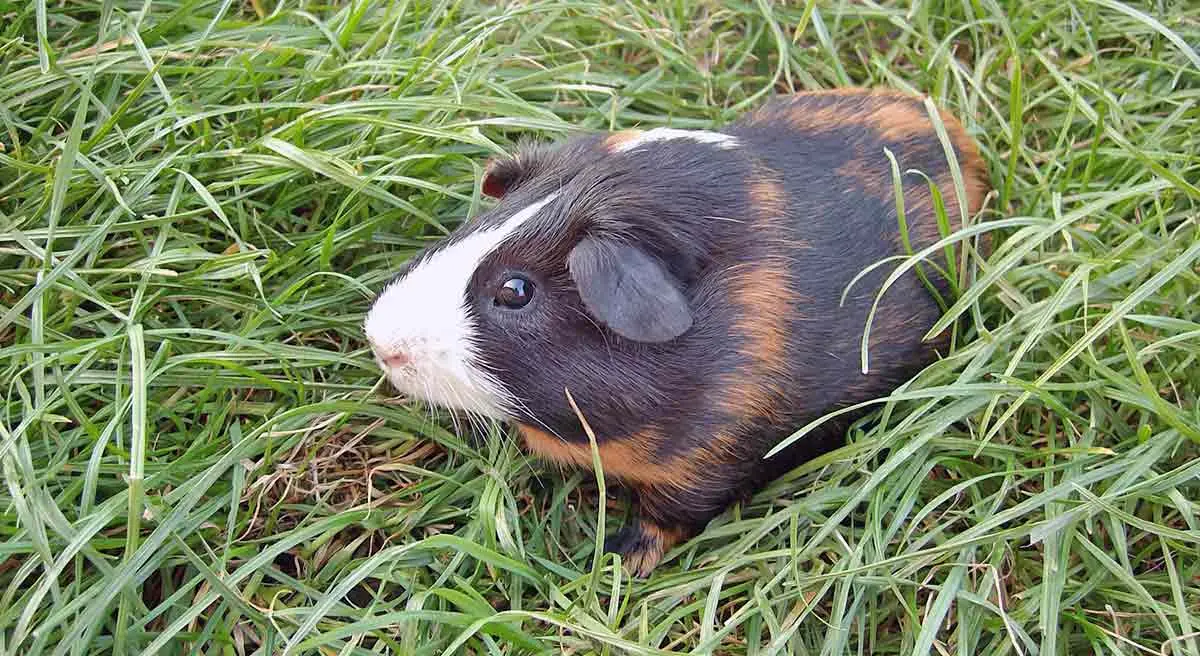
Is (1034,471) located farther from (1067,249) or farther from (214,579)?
(214,579)

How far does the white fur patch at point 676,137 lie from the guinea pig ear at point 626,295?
19.9 inches

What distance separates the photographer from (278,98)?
12.0 ft

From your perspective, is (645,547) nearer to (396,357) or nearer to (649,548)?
(649,548)

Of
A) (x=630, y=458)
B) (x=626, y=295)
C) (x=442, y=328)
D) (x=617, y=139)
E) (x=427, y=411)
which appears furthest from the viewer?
(x=427, y=411)

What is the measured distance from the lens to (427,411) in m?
3.39

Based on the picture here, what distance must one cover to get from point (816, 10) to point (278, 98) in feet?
6.63

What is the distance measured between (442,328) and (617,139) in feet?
2.63

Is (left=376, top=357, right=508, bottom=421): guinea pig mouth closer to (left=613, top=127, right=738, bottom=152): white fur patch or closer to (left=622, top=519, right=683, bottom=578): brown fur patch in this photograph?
(left=622, top=519, right=683, bottom=578): brown fur patch

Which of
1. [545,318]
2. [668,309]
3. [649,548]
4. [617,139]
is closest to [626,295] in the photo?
[668,309]

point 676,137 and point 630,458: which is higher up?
point 676,137

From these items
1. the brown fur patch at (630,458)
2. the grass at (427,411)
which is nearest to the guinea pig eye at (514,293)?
the brown fur patch at (630,458)

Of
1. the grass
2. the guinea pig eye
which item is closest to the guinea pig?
the guinea pig eye

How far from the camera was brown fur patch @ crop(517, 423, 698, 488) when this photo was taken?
297 cm

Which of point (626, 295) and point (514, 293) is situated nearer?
point (626, 295)
